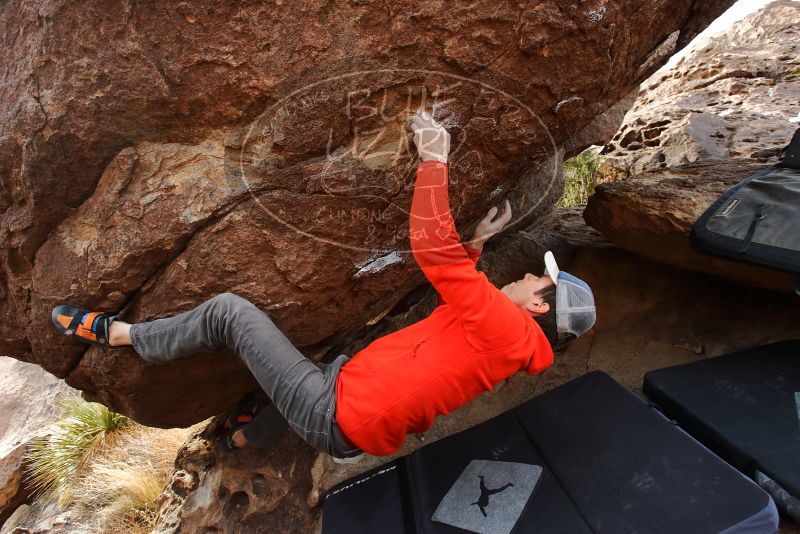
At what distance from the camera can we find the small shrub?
→ 20.1 ft

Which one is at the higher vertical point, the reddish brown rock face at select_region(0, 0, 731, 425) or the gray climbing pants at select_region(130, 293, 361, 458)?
the reddish brown rock face at select_region(0, 0, 731, 425)

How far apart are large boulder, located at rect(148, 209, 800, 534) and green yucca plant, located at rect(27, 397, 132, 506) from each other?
10.8 ft

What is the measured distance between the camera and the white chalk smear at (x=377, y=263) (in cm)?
255

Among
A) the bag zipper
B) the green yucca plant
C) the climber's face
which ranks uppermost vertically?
the climber's face

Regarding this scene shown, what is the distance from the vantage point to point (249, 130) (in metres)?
2.07

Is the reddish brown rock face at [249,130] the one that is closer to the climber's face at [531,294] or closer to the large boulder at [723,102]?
the climber's face at [531,294]

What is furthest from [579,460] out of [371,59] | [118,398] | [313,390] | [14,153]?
[14,153]

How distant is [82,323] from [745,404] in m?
3.24

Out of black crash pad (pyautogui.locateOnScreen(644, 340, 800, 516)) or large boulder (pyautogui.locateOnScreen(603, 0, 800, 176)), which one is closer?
black crash pad (pyautogui.locateOnScreen(644, 340, 800, 516))

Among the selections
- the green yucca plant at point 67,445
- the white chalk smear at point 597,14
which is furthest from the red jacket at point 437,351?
the green yucca plant at point 67,445

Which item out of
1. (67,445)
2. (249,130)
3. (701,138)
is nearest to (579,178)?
(701,138)

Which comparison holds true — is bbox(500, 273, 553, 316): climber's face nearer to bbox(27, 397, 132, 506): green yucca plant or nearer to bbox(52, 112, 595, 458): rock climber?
bbox(52, 112, 595, 458): rock climber

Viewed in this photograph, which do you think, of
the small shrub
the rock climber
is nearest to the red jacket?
the rock climber

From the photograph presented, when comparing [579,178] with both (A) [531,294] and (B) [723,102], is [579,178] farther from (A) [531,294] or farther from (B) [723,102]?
(A) [531,294]
